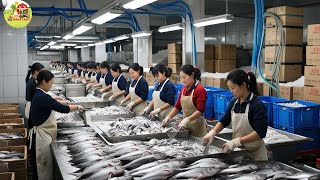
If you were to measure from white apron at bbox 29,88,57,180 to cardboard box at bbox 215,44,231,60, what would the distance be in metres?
7.89

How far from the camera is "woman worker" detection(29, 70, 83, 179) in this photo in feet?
14.8

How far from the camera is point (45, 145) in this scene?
4.55 metres

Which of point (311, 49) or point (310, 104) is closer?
point (310, 104)

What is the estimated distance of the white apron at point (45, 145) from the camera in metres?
4.52

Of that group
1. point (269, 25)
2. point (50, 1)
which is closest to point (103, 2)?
point (50, 1)

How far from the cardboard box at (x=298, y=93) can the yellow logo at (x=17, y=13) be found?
18.6 feet

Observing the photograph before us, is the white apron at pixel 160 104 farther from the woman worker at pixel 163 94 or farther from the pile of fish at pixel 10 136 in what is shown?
the pile of fish at pixel 10 136

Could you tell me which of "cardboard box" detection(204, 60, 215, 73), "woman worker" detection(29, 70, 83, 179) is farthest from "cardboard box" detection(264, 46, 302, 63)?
"woman worker" detection(29, 70, 83, 179)

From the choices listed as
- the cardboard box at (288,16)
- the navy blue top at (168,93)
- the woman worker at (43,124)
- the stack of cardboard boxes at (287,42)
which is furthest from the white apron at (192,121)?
the cardboard box at (288,16)

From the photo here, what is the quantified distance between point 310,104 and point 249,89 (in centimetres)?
325

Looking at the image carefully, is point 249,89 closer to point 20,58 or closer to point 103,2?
point 20,58

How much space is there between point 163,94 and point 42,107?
2046mm

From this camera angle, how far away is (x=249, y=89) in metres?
3.46

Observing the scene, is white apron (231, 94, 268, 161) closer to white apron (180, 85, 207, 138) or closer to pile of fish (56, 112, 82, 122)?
white apron (180, 85, 207, 138)
